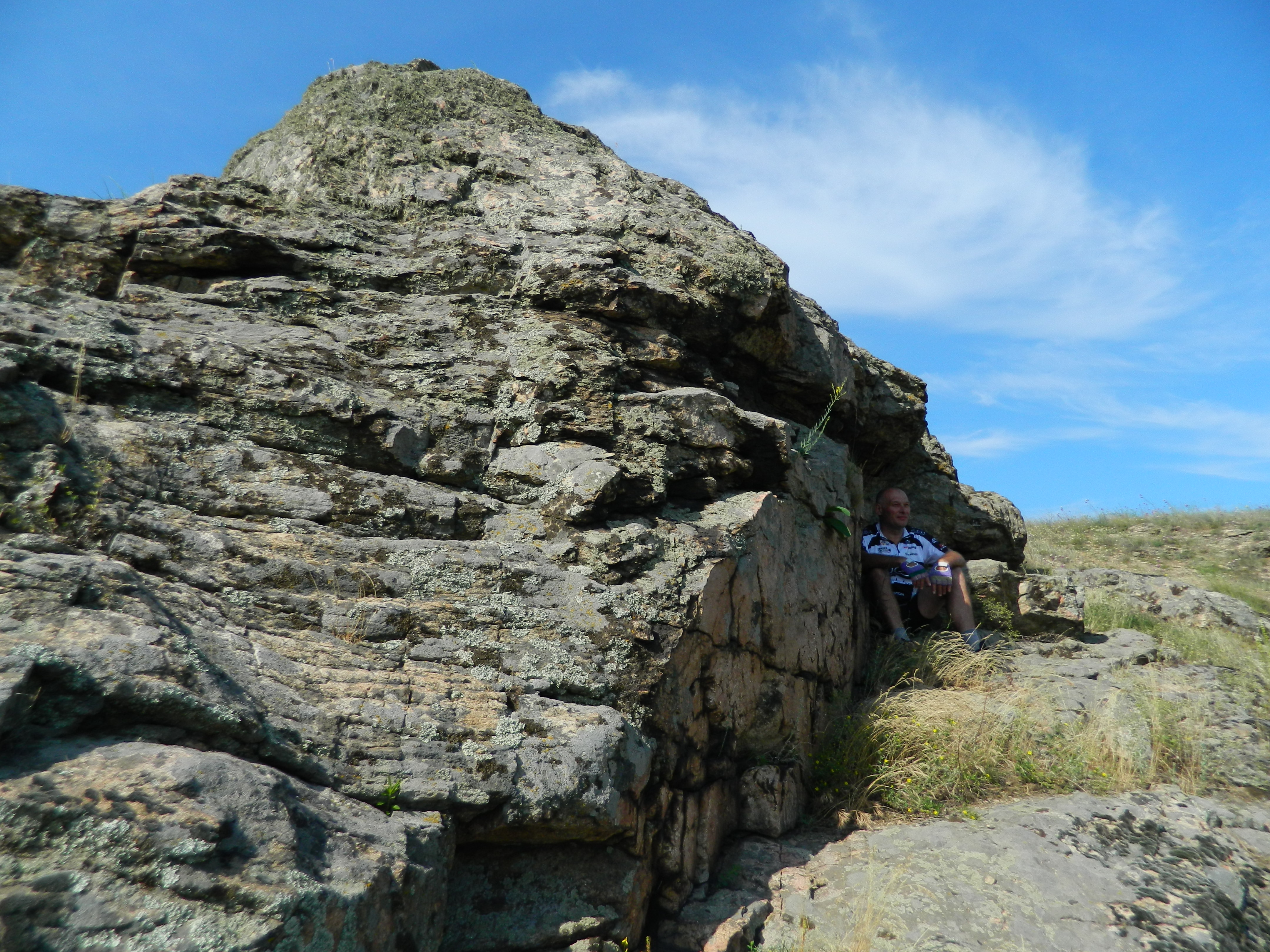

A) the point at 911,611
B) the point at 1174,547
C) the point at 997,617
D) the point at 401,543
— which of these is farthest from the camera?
the point at 1174,547

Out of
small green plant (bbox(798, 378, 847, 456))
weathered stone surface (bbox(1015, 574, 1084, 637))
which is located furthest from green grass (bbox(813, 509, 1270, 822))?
small green plant (bbox(798, 378, 847, 456))

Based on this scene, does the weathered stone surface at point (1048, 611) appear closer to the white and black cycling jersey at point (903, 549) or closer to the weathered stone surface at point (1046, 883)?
the white and black cycling jersey at point (903, 549)

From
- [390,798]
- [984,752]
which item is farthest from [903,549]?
[390,798]

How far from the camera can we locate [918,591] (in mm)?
8344

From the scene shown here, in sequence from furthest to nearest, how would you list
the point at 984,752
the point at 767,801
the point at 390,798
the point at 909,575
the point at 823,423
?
the point at 909,575 → the point at 823,423 → the point at 984,752 → the point at 767,801 → the point at 390,798

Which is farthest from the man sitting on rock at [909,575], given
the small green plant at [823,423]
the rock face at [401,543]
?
the small green plant at [823,423]

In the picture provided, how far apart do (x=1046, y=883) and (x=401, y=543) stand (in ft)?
13.4

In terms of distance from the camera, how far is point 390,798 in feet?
10.5

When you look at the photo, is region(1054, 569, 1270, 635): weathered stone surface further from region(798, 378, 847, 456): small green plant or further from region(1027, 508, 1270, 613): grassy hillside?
region(798, 378, 847, 456): small green plant

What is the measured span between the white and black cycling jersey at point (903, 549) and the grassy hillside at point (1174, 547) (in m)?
5.02

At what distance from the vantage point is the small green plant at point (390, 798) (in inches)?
126

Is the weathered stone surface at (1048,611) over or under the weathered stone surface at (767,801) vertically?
over

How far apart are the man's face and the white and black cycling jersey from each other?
0.43 ft

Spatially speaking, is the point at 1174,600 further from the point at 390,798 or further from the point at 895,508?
the point at 390,798
